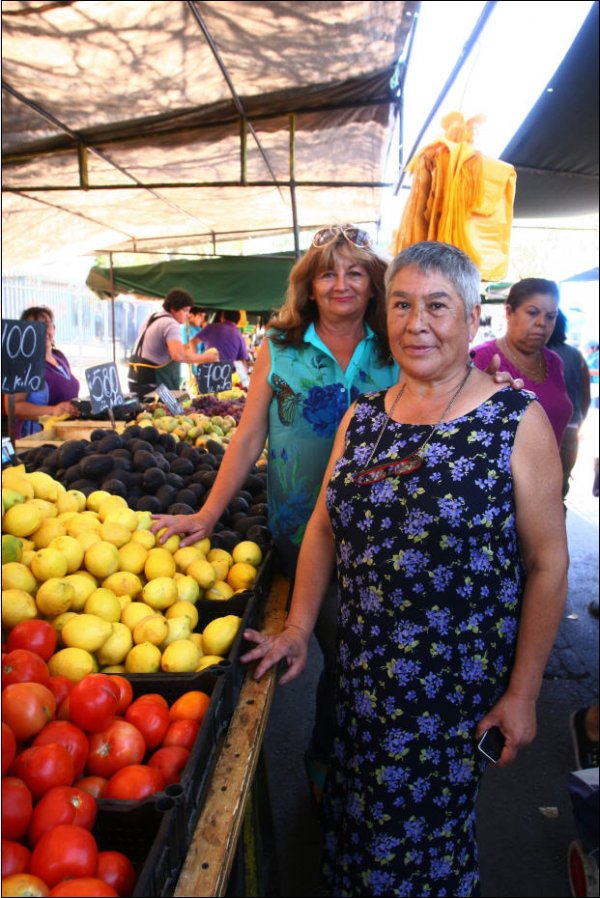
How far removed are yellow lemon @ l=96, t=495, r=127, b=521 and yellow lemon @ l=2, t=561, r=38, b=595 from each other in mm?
437

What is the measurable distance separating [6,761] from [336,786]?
1123 mm

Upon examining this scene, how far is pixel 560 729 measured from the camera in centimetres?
344

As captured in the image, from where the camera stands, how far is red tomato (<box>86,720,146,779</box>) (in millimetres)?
1240

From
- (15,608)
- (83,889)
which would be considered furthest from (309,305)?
(83,889)

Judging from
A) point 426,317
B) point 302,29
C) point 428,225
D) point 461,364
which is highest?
point 302,29

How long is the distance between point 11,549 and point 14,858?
1.05m

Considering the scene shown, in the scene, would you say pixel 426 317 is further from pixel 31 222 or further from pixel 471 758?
pixel 31 222

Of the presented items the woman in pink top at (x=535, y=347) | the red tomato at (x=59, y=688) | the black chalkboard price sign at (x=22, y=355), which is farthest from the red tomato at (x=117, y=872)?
the woman in pink top at (x=535, y=347)

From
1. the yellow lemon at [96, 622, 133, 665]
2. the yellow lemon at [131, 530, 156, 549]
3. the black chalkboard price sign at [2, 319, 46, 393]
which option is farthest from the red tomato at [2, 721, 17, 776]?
the black chalkboard price sign at [2, 319, 46, 393]

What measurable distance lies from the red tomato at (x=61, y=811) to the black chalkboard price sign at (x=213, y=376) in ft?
17.8

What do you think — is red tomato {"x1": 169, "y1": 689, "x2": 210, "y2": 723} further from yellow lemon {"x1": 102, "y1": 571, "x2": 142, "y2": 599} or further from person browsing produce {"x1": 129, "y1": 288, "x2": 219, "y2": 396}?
person browsing produce {"x1": 129, "y1": 288, "x2": 219, "y2": 396}

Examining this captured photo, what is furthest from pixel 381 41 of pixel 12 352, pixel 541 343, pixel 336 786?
pixel 336 786

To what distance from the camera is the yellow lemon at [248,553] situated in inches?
85.6

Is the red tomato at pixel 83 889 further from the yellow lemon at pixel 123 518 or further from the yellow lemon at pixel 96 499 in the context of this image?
the yellow lemon at pixel 96 499
